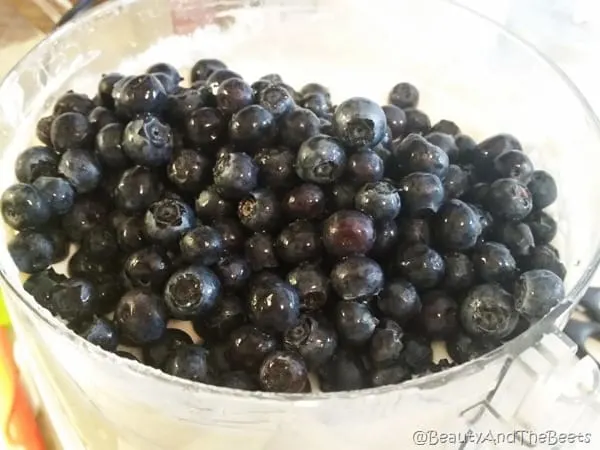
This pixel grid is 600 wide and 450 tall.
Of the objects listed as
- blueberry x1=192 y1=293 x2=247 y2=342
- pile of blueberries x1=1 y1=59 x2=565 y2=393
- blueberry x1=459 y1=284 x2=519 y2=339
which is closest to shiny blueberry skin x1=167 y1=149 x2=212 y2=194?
pile of blueberries x1=1 y1=59 x2=565 y2=393

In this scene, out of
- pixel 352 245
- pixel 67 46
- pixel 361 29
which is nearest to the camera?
pixel 352 245

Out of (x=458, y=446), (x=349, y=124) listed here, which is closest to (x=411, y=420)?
(x=458, y=446)

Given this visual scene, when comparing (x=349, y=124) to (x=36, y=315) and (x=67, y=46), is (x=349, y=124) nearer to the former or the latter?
(x=36, y=315)

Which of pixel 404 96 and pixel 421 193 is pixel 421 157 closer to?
pixel 421 193

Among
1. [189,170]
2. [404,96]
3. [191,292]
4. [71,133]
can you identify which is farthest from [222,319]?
[404,96]

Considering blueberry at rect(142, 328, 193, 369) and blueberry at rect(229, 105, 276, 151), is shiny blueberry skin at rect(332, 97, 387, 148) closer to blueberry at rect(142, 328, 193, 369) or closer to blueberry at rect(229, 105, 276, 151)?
blueberry at rect(229, 105, 276, 151)
